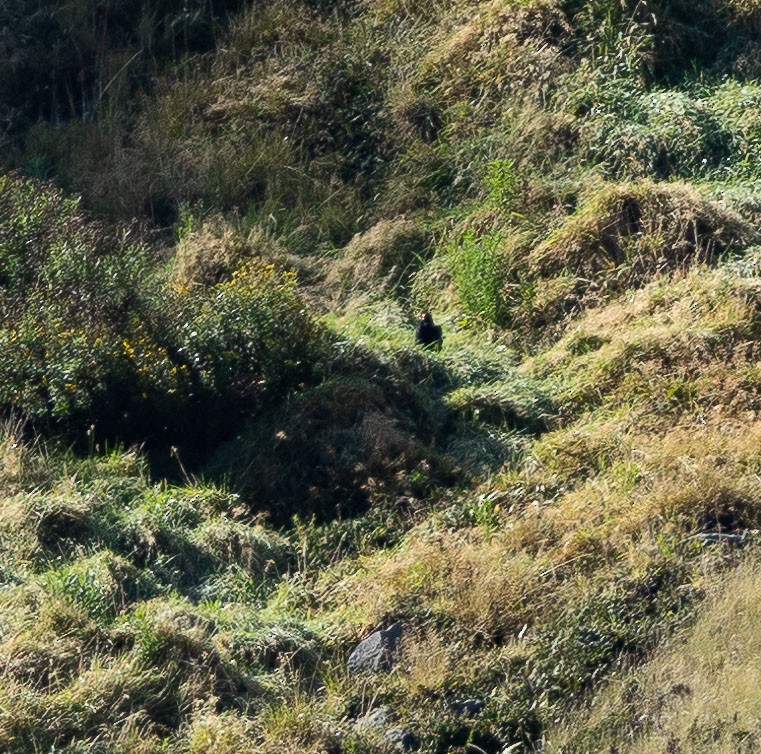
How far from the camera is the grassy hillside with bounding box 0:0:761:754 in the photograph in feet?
22.1

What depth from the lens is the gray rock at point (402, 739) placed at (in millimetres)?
6457

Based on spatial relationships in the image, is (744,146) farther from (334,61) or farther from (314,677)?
(314,677)

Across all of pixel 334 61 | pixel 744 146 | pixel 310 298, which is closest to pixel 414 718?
pixel 310 298

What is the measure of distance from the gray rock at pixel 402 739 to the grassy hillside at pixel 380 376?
2.2 inches

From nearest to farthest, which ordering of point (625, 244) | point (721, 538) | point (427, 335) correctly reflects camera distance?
1. point (721, 538)
2. point (427, 335)
3. point (625, 244)

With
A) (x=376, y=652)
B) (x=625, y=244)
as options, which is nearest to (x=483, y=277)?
(x=625, y=244)

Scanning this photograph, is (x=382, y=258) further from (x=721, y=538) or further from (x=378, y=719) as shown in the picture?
(x=378, y=719)

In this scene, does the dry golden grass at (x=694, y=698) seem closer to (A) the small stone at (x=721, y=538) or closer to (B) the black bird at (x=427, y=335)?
(A) the small stone at (x=721, y=538)

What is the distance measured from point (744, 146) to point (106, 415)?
18.5ft

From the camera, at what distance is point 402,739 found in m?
6.48

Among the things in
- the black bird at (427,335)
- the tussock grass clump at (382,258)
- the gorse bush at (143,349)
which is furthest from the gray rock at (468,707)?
the tussock grass clump at (382,258)

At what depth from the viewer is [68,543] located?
309 inches

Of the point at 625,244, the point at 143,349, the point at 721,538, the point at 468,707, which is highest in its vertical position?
the point at 143,349

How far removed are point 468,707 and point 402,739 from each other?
0.37 metres
